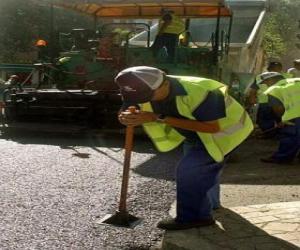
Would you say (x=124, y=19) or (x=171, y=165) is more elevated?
(x=124, y=19)

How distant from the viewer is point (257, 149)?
824 cm

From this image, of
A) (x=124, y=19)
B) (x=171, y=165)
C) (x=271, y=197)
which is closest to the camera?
(x=271, y=197)

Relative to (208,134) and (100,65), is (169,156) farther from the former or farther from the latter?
(208,134)

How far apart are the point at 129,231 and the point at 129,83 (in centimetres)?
115

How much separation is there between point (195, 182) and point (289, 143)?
346 centimetres

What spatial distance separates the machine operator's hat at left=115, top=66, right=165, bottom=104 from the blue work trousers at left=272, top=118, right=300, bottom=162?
3.85 m

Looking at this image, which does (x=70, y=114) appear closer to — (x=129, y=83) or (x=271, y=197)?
(x=271, y=197)

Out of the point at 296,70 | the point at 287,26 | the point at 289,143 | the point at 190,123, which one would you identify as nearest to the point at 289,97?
the point at 289,143

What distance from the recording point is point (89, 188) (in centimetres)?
525

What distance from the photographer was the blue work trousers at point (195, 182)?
12.7ft

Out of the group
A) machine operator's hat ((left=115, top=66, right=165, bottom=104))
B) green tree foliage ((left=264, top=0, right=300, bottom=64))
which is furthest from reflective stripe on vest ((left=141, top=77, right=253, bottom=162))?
green tree foliage ((left=264, top=0, right=300, bottom=64))

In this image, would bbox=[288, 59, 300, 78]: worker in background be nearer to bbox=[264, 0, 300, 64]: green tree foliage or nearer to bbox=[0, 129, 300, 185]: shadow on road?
bbox=[0, 129, 300, 185]: shadow on road

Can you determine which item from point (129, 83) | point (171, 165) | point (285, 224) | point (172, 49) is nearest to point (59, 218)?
point (129, 83)

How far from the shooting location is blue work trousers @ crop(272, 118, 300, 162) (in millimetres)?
7039
